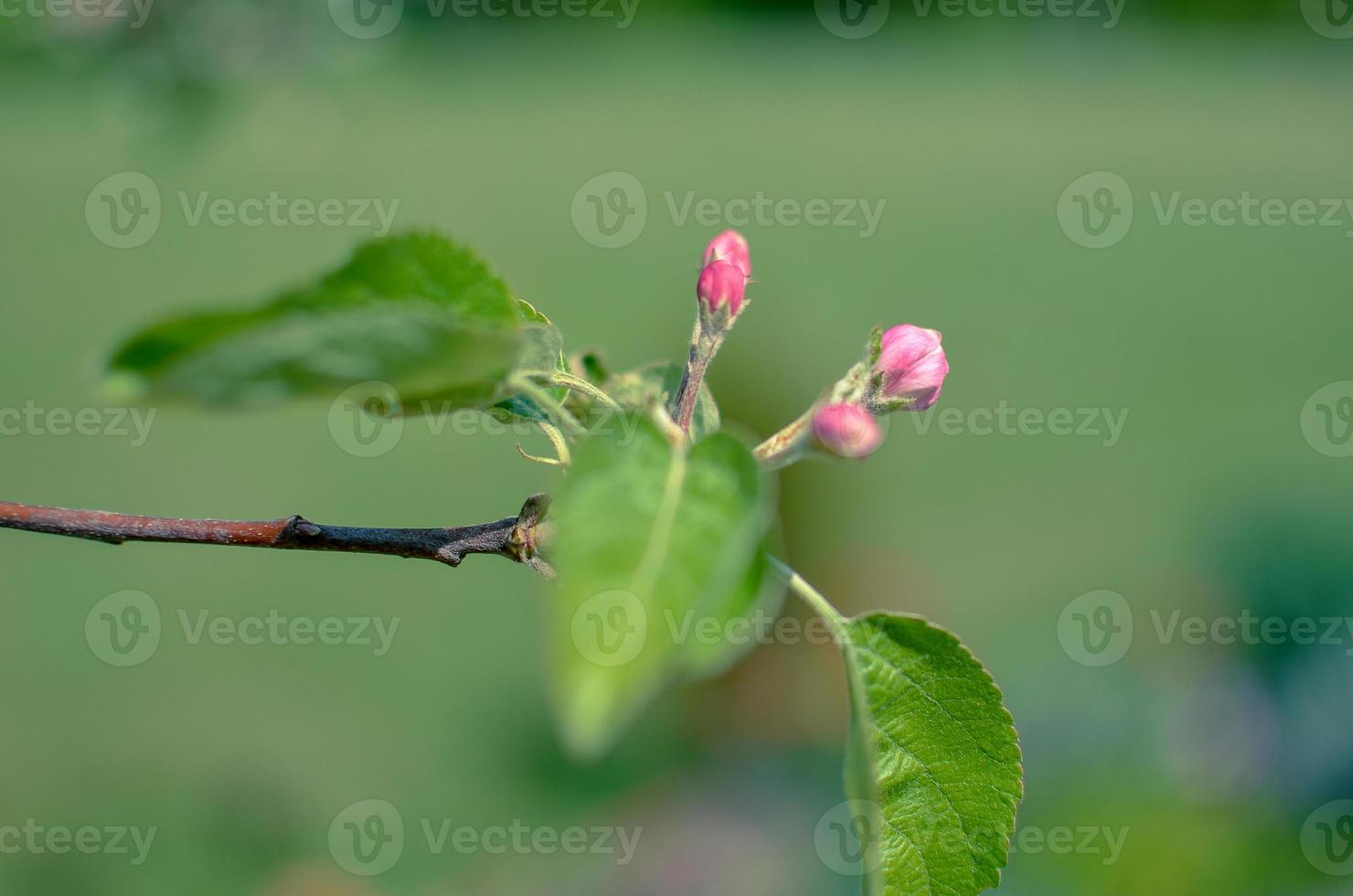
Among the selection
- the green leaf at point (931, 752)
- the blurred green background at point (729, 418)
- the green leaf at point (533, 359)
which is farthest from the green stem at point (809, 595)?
the blurred green background at point (729, 418)

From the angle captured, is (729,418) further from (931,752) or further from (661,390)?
(931,752)

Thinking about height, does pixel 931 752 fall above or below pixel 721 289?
below

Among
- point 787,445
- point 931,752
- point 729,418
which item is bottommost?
point 931,752

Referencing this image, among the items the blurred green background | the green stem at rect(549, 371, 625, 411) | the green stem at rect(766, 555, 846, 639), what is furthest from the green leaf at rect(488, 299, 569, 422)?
the blurred green background

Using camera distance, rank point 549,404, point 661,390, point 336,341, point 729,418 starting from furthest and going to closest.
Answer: point 729,418, point 661,390, point 549,404, point 336,341

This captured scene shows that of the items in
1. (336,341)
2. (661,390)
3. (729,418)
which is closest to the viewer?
(336,341)

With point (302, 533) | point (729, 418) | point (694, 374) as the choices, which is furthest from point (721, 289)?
point (729, 418)

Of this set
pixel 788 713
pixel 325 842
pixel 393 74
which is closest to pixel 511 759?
pixel 325 842

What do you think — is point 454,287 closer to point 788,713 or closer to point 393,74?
point 788,713
